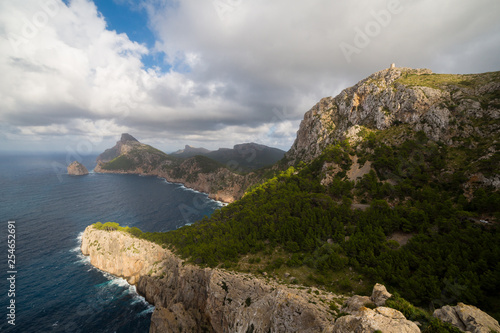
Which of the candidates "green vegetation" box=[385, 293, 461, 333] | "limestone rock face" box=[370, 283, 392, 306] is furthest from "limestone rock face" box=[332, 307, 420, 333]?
"limestone rock face" box=[370, 283, 392, 306]

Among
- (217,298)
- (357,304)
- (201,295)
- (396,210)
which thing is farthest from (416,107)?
(201,295)

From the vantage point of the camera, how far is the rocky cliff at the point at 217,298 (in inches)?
799

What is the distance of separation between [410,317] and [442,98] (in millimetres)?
89084

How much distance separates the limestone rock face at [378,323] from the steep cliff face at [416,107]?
233 ft

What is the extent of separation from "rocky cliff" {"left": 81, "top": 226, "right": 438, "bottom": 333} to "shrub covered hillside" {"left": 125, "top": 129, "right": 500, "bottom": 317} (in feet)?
15.8

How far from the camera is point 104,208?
128750 mm

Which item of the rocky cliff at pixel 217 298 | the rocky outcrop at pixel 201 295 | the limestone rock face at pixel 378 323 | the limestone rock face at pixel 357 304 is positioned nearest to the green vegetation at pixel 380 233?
the limestone rock face at pixel 378 323

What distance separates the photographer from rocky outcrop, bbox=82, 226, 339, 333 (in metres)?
26.3

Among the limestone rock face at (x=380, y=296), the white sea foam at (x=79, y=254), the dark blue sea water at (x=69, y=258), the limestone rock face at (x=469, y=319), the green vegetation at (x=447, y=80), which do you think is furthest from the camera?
the white sea foam at (x=79, y=254)

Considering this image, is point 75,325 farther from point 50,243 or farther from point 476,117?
point 476,117

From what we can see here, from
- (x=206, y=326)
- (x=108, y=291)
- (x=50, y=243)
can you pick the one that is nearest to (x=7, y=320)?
(x=108, y=291)

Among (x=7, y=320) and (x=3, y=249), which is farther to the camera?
(x=3, y=249)

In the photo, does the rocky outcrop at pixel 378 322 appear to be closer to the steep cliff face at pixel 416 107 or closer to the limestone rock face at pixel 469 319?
the limestone rock face at pixel 469 319

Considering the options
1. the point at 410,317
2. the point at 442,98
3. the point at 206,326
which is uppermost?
the point at 442,98
